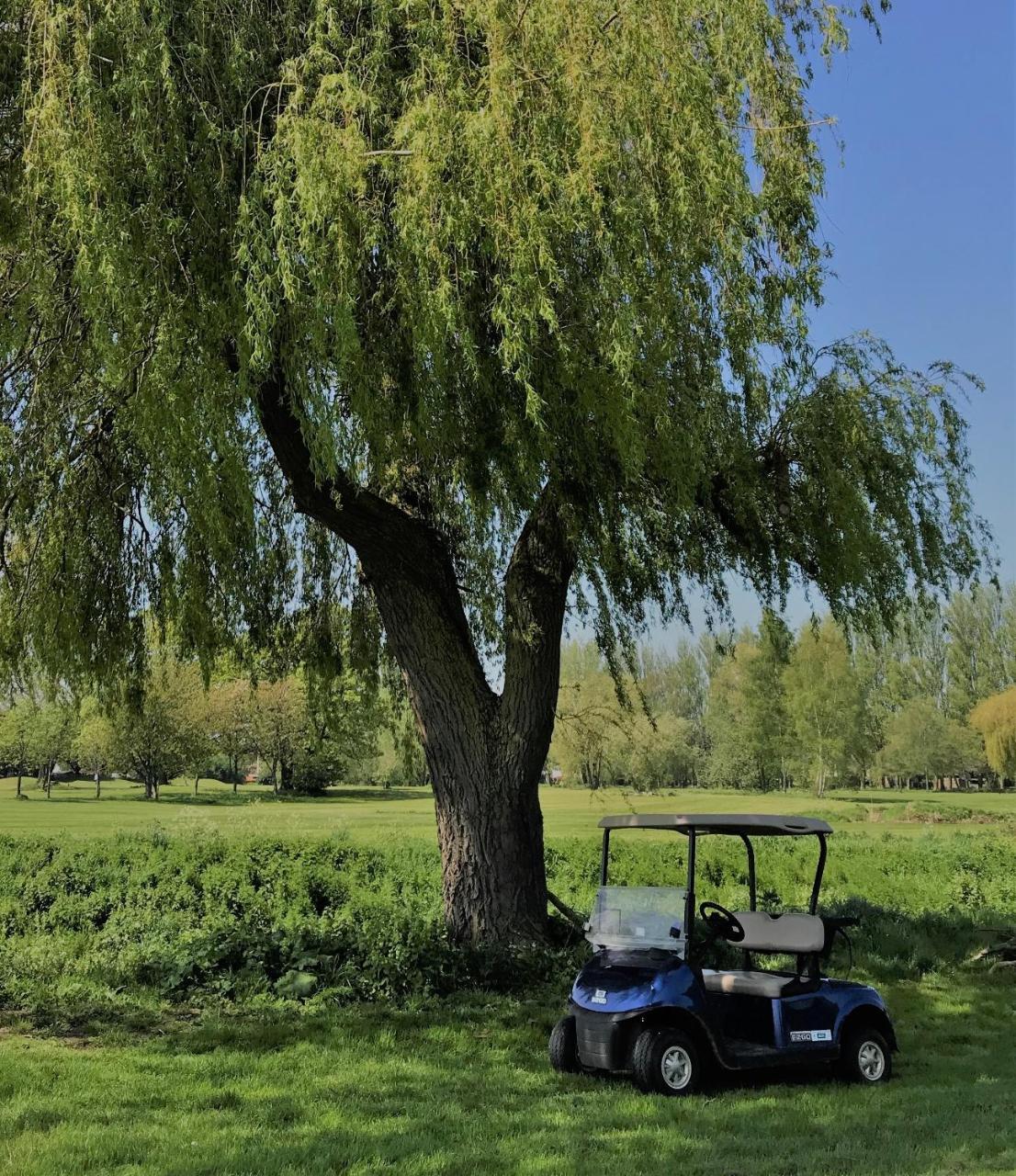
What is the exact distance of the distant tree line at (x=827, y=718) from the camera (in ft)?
176

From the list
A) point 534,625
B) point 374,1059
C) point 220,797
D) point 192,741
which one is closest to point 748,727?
point 220,797

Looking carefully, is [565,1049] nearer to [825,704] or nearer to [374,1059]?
[374,1059]

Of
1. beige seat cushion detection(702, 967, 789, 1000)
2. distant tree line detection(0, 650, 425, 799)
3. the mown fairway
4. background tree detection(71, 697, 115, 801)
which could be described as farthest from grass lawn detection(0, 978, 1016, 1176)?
background tree detection(71, 697, 115, 801)

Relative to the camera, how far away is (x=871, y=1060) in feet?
20.6

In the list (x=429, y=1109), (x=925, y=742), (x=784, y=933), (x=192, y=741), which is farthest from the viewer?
(x=925, y=742)

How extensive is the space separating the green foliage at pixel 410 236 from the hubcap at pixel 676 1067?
367cm

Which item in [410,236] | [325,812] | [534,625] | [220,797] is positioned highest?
[410,236]

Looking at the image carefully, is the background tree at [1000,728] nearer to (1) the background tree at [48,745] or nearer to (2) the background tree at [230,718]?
(2) the background tree at [230,718]

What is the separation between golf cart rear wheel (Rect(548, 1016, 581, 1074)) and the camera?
618 centimetres

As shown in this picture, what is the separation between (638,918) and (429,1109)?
5.88 feet

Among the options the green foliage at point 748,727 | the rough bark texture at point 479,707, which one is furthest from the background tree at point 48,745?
the green foliage at point 748,727

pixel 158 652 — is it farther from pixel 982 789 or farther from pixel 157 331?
pixel 982 789

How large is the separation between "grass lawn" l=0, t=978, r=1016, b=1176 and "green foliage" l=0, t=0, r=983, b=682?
3.38m

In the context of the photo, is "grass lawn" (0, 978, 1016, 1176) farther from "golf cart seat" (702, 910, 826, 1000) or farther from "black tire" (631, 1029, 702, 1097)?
"golf cart seat" (702, 910, 826, 1000)
